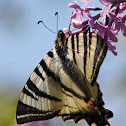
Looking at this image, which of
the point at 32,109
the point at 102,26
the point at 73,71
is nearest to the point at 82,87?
the point at 73,71

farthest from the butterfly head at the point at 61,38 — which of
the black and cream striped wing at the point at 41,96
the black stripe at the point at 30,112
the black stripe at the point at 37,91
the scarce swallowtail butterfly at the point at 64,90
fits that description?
the black stripe at the point at 30,112

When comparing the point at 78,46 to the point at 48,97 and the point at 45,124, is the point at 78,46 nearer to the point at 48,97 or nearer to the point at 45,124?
the point at 48,97

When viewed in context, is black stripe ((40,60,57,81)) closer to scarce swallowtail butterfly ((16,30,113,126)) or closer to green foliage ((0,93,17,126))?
scarce swallowtail butterfly ((16,30,113,126))

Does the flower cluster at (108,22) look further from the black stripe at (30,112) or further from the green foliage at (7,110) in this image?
the green foliage at (7,110)

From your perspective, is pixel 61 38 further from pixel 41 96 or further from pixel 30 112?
pixel 30 112

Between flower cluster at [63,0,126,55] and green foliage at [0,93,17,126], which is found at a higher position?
flower cluster at [63,0,126,55]

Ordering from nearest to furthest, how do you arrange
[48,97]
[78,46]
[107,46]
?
1. [107,46]
2. [78,46]
3. [48,97]

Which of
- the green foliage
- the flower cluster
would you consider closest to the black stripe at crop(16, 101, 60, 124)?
the flower cluster

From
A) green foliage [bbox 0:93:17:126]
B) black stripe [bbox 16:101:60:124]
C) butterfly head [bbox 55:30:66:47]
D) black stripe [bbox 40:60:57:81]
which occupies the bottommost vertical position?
green foliage [bbox 0:93:17:126]

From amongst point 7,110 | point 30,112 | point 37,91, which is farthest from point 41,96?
point 7,110
